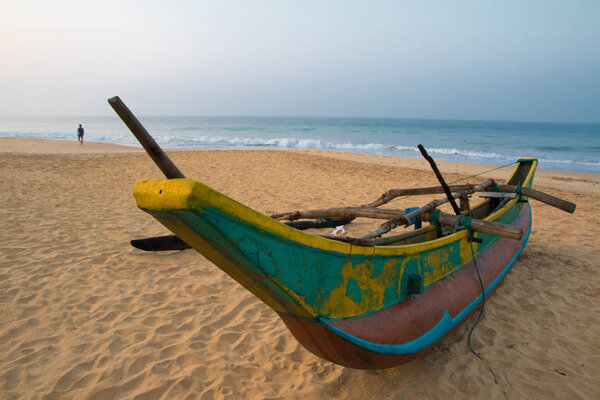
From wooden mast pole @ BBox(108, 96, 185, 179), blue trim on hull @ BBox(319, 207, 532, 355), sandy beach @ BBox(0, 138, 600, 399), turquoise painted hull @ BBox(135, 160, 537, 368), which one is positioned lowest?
sandy beach @ BBox(0, 138, 600, 399)

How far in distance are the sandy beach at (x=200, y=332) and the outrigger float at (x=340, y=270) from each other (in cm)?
37

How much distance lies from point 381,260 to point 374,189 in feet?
24.8

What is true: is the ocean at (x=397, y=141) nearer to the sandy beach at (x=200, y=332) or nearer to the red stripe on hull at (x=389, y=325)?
the sandy beach at (x=200, y=332)

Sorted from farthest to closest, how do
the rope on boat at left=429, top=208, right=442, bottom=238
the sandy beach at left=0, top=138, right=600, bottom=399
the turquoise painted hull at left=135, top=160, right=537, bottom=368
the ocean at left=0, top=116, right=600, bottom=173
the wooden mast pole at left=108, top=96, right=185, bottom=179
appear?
the ocean at left=0, top=116, right=600, bottom=173 → the rope on boat at left=429, top=208, right=442, bottom=238 → the sandy beach at left=0, top=138, right=600, bottom=399 → the wooden mast pole at left=108, top=96, right=185, bottom=179 → the turquoise painted hull at left=135, top=160, right=537, bottom=368

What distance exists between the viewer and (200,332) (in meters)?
3.03

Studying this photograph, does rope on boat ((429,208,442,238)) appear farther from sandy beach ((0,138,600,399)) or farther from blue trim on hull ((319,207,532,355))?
sandy beach ((0,138,600,399))

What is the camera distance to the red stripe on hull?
200 cm

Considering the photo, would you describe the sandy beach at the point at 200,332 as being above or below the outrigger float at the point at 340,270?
below

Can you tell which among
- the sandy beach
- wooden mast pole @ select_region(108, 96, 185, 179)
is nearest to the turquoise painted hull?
wooden mast pole @ select_region(108, 96, 185, 179)

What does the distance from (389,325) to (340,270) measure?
2.08 feet

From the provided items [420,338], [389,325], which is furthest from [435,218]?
[389,325]

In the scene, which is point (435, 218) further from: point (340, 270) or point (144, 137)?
point (144, 137)

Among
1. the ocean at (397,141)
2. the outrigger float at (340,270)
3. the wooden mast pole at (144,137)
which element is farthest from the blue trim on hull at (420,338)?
the ocean at (397,141)

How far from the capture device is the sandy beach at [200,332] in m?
2.43
